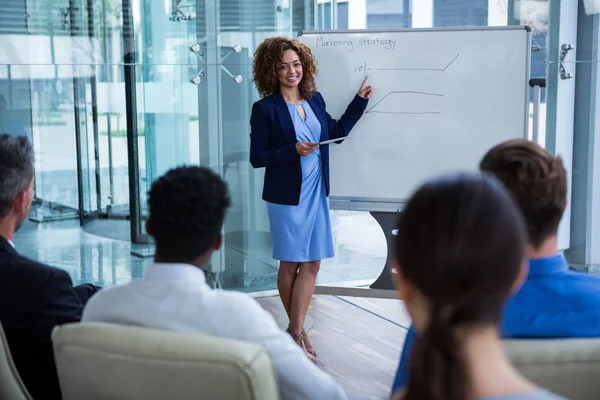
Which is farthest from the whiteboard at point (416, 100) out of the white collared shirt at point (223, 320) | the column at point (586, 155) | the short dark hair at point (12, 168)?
the white collared shirt at point (223, 320)

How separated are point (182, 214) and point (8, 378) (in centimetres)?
50

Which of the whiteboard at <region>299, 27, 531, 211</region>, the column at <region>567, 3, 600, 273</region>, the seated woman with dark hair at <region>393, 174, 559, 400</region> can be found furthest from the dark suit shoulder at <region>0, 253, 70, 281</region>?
the column at <region>567, 3, 600, 273</region>

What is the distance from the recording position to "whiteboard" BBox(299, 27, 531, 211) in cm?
371

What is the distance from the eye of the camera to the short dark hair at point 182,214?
5.14 feet

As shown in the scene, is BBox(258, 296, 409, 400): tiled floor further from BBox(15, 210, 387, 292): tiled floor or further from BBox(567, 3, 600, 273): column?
BBox(567, 3, 600, 273): column

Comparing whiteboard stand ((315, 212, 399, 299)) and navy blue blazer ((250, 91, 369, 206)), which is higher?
navy blue blazer ((250, 91, 369, 206))

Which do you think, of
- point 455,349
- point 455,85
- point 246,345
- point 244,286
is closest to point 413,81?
point 455,85

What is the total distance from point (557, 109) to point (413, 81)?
4.73 feet

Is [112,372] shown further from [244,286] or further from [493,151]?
[244,286]

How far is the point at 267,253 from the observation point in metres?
5.06

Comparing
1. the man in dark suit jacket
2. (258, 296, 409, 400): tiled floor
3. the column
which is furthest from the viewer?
the column

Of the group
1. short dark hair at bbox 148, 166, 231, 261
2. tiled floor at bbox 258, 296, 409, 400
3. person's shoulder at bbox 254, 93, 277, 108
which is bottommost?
tiled floor at bbox 258, 296, 409, 400

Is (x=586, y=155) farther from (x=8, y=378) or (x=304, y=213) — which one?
(x=8, y=378)

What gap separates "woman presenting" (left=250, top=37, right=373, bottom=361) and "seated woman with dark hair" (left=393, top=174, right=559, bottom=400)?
8.86 feet
